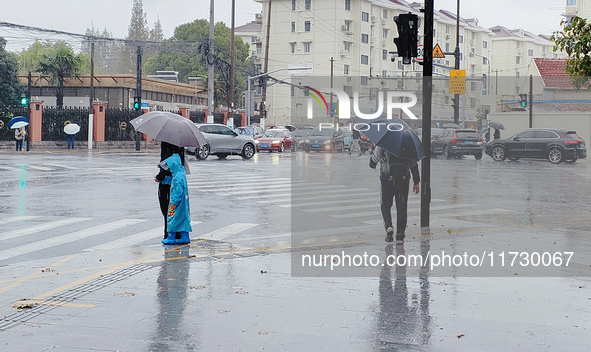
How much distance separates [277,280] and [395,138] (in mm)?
3315

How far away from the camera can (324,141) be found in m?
45.9

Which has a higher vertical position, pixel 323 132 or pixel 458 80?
pixel 458 80

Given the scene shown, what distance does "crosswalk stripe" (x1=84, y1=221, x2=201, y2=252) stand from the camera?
11391 mm

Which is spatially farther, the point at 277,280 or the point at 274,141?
the point at 274,141

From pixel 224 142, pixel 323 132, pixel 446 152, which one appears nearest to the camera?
pixel 224 142

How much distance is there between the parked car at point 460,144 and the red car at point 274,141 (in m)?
10.3

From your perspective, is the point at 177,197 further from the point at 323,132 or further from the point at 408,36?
the point at 323,132

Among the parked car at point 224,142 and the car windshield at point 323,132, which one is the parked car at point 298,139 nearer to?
the car windshield at point 323,132

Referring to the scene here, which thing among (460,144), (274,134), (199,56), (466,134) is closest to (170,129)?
(460,144)

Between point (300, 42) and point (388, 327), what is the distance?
87.8 m

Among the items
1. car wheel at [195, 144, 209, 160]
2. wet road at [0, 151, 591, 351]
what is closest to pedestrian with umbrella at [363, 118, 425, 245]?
wet road at [0, 151, 591, 351]

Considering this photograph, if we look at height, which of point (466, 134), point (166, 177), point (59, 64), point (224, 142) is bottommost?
point (166, 177)

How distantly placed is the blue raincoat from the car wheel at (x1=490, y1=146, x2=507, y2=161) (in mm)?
29938

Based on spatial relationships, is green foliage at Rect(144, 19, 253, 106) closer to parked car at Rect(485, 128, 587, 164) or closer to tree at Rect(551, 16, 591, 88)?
parked car at Rect(485, 128, 587, 164)
